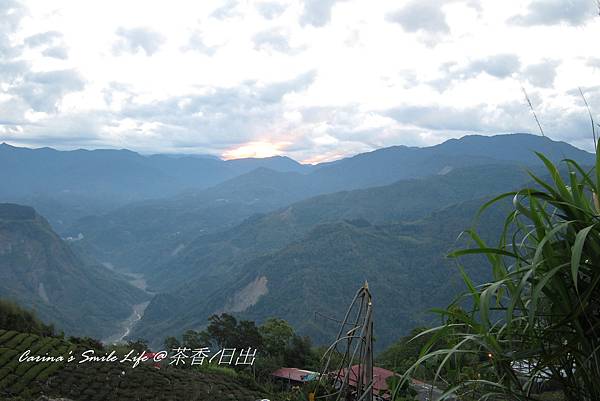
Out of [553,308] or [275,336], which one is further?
[275,336]

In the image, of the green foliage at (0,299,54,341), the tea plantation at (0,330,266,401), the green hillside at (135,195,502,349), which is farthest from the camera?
the green hillside at (135,195,502,349)

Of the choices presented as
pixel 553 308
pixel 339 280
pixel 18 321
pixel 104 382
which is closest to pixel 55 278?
pixel 339 280

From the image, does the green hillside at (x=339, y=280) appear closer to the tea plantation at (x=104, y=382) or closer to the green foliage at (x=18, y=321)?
the green foliage at (x=18, y=321)

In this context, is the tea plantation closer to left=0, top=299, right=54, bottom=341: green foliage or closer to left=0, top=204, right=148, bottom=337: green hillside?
left=0, top=299, right=54, bottom=341: green foliage

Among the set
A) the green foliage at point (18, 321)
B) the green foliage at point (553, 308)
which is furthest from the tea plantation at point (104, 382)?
the green foliage at point (553, 308)

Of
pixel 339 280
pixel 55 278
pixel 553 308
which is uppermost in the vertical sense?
pixel 553 308

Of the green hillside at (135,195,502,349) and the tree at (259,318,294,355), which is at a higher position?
the tree at (259,318,294,355)

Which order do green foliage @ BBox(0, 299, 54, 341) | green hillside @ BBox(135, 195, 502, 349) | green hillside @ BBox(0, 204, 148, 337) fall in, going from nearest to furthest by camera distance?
green foliage @ BBox(0, 299, 54, 341) < green hillside @ BBox(135, 195, 502, 349) < green hillside @ BBox(0, 204, 148, 337)

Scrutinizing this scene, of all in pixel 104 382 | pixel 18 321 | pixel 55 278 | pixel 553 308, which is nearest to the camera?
pixel 553 308

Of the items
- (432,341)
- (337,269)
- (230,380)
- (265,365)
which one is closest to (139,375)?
(230,380)

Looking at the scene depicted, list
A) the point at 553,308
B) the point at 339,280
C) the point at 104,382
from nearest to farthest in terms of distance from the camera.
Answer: the point at 553,308 < the point at 104,382 < the point at 339,280

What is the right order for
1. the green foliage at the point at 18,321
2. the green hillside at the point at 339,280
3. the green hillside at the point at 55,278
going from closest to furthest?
the green foliage at the point at 18,321 → the green hillside at the point at 339,280 → the green hillside at the point at 55,278

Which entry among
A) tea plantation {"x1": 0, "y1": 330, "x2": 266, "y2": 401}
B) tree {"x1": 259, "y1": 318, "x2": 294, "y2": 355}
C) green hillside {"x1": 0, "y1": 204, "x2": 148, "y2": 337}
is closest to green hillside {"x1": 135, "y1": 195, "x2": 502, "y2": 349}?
green hillside {"x1": 0, "y1": 204, "x2": 148, "y2": 337}

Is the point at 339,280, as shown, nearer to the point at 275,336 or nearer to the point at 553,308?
the point at 275,336
